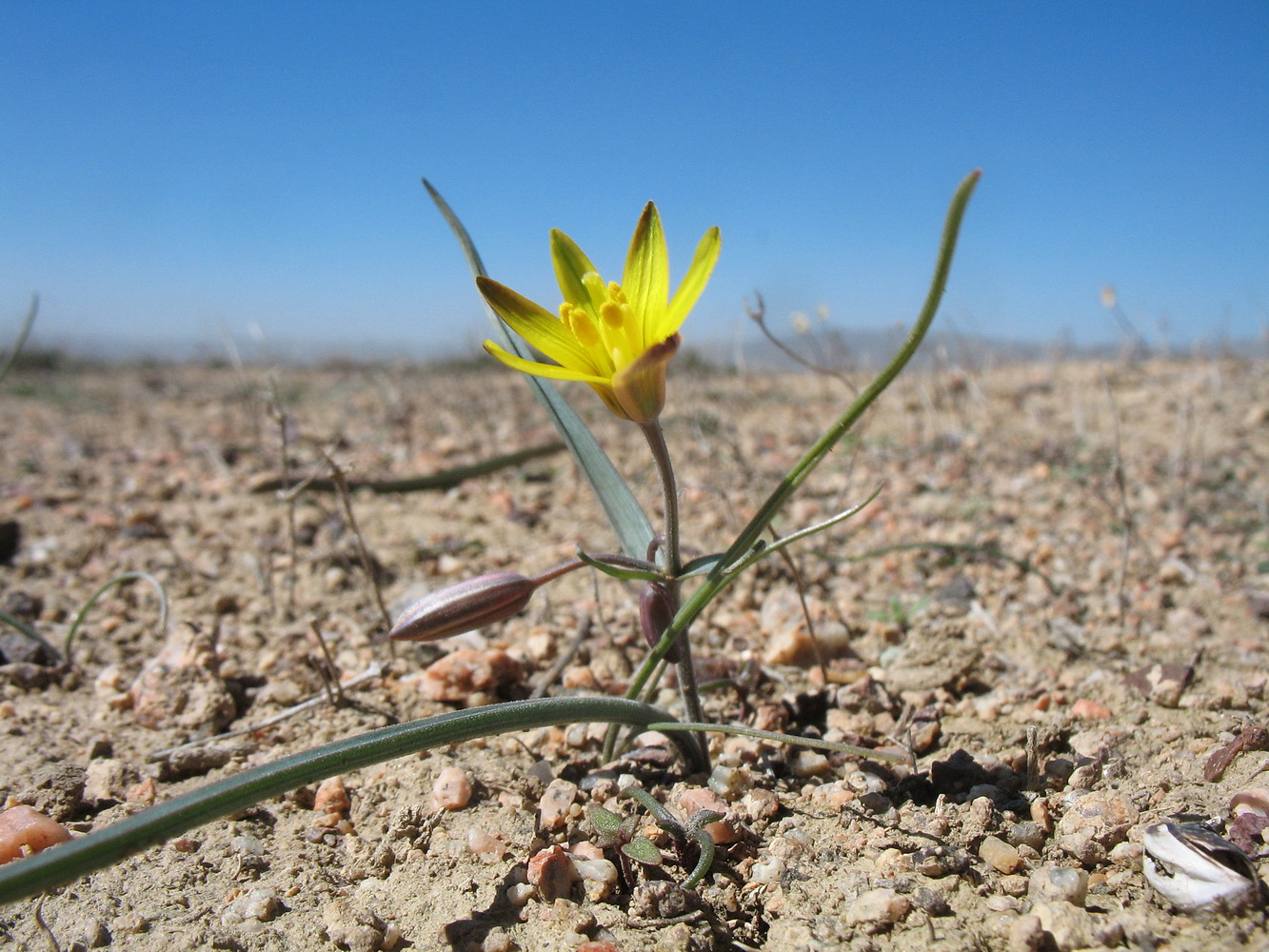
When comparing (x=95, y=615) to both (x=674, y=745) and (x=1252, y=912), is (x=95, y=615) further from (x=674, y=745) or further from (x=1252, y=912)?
(x=1252, y=912)

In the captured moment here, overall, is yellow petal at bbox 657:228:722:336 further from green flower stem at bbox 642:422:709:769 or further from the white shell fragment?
the white shell fragment

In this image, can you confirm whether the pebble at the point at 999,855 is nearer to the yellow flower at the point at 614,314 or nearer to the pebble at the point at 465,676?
the yellow flower at the point at 614,314

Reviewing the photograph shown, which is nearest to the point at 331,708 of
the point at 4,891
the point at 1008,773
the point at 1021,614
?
the point at 4,891

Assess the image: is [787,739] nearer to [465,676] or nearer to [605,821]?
[605,821]

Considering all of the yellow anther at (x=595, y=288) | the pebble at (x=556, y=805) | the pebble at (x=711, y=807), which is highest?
the yellow anther at (x=595, y=288)

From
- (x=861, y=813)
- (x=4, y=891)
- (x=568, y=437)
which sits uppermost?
(x=568, y=437)

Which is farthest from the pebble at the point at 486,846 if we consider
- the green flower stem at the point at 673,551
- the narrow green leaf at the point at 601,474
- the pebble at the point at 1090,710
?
the pebble at the point at 1090,710

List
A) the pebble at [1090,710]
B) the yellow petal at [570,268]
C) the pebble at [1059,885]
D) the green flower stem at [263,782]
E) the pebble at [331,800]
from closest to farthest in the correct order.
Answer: the green flower stem at [263,782], the pebble at [1059,885], the yellow petal at [570,268], the pebble at [331,800], the pebble at [1090,710]
